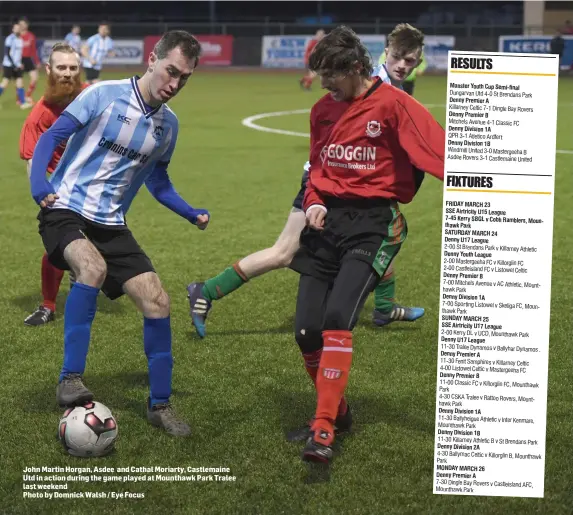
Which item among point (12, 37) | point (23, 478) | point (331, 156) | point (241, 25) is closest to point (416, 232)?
point (331, 156)

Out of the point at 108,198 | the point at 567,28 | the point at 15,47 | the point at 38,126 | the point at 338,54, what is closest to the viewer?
the point at 338,54

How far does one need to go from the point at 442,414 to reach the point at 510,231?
77cm

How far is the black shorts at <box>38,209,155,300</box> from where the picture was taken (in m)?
5.34

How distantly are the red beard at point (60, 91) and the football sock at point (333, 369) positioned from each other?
3.21m

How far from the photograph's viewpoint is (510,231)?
3.63 metres

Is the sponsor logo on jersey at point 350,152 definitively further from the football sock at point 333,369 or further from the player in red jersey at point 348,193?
the football sock at point 333,369

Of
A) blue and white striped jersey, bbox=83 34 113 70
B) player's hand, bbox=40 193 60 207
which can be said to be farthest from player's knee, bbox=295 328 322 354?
blue and white striped jersey, bbox=83 34 113 70

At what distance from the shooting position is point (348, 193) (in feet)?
16.3

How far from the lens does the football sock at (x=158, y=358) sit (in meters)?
5.35

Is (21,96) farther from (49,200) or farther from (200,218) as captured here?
(49,200)

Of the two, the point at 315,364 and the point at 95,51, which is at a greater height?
the point at 95,51

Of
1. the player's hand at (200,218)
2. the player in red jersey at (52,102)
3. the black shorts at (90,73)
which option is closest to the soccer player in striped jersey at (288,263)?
the player's hand at (200,218)

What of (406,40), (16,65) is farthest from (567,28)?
(406,40)

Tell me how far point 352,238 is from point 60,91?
3.03 meters
